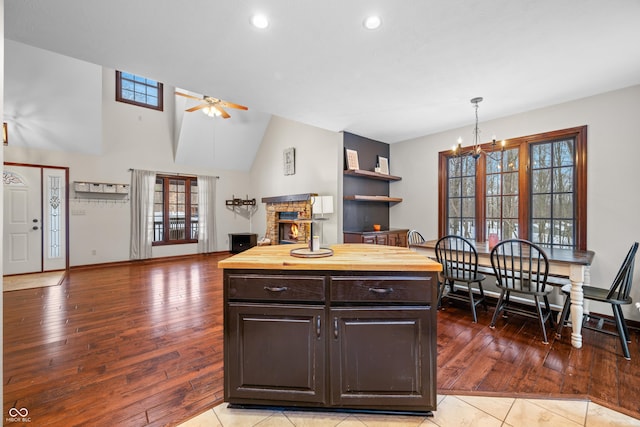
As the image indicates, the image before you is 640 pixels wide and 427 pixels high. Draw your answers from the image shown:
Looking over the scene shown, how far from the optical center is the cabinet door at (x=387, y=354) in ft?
5.25

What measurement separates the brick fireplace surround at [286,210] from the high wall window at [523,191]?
8.76ft

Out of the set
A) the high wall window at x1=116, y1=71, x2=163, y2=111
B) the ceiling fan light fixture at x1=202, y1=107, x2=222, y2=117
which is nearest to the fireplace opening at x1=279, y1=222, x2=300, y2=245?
the ceiling fan light fixture at x1=202, y1=107, x2=222, y2=117

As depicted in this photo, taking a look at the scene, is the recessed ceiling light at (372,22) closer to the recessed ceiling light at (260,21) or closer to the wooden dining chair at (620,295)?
the recessed ceiling light at (260,21)

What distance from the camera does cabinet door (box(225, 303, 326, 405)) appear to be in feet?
5.31

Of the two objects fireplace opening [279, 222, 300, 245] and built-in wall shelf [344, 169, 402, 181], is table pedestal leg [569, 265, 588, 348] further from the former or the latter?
fireplace opening [279, 222, 300, 245]

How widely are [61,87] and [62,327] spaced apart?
4414 mm

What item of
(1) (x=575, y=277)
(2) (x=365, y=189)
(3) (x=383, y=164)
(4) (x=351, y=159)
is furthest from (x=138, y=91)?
(1) (x=575, y=277)

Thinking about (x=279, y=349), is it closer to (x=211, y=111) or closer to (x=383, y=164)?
(x=383, y=164)

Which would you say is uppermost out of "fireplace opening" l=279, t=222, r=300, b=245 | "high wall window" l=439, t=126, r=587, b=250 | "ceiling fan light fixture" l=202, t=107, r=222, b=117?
"ceiling fan light fixture" l=202, t=107, r=222, b=117

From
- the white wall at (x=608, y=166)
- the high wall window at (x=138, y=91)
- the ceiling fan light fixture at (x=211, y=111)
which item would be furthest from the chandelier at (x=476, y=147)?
the high wall window at (x=138, y=91)

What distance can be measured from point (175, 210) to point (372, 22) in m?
6.81

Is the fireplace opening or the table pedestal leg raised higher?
the fireplace opening

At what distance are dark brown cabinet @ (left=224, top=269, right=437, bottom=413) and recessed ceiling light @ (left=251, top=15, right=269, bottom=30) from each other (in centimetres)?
180

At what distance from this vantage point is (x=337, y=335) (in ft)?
5.26
